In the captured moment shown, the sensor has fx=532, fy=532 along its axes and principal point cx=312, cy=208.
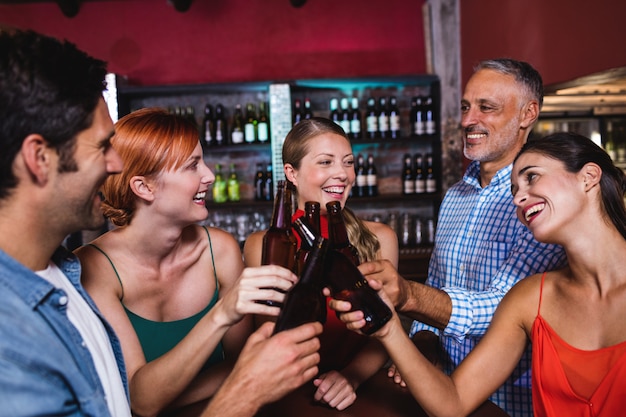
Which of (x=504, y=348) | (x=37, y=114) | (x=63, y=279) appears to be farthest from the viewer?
(x=504, y=348)

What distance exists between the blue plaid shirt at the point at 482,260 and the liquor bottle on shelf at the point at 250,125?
8.50 feet

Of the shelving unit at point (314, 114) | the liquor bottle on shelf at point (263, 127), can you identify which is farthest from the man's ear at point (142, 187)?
the liquor bottle on shelf at point (263, 127)

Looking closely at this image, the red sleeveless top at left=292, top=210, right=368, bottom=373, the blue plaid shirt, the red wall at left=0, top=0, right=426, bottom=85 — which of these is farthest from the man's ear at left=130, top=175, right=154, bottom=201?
the red wall at left=0, top=0, right=426, bottom=85

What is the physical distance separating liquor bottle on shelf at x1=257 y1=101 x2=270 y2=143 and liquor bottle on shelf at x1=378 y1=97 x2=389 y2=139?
98 centimetres

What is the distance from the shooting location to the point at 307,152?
1.99m

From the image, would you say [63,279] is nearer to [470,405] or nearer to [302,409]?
[302,409]

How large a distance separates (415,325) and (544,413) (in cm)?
80

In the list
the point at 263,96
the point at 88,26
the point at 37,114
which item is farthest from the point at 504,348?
the point at 88,26

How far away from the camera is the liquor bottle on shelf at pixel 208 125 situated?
4.64 meters

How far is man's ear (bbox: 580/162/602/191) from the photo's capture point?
139 cm

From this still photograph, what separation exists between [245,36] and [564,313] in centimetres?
416

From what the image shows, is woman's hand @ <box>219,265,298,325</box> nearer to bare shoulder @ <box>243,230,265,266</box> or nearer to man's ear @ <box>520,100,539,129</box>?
bare shoulder @ <box>243,230,265,266</box>

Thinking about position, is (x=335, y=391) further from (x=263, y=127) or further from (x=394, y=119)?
(x=394, y=119)

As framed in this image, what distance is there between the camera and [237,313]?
1.11 m
